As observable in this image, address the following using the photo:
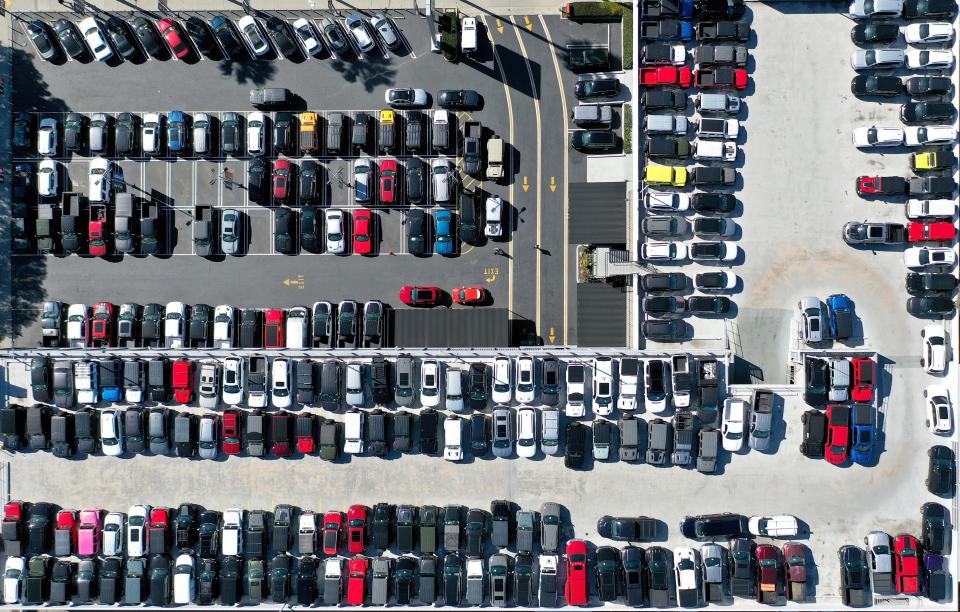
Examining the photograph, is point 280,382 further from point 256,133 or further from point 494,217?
point 494,217

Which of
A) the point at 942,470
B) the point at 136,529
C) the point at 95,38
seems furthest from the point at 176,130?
the point at 942,470

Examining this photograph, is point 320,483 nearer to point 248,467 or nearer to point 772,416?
point 248,467

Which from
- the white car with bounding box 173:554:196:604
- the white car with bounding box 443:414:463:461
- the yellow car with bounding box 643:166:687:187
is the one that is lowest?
the white car with bounding box 173:554:196:604

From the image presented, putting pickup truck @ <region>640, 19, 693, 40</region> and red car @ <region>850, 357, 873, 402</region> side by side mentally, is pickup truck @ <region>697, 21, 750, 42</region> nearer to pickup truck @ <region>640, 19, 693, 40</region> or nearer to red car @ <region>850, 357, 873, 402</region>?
pickup truck @ <region>640, 19, 693, 40</region>

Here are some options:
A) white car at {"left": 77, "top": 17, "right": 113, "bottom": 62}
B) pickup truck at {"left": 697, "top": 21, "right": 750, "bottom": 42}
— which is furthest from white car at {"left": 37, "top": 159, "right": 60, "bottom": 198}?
pickup truck at {"left": 697, "top": 21, "right": 750, "bottom": 42}

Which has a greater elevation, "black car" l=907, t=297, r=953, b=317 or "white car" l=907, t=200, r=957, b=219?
"white car" l=907, t=200, r=957, b=219

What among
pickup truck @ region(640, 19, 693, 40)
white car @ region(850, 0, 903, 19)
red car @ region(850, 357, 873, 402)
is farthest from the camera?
pickup truck @ region(640, 19, 693, 40)
